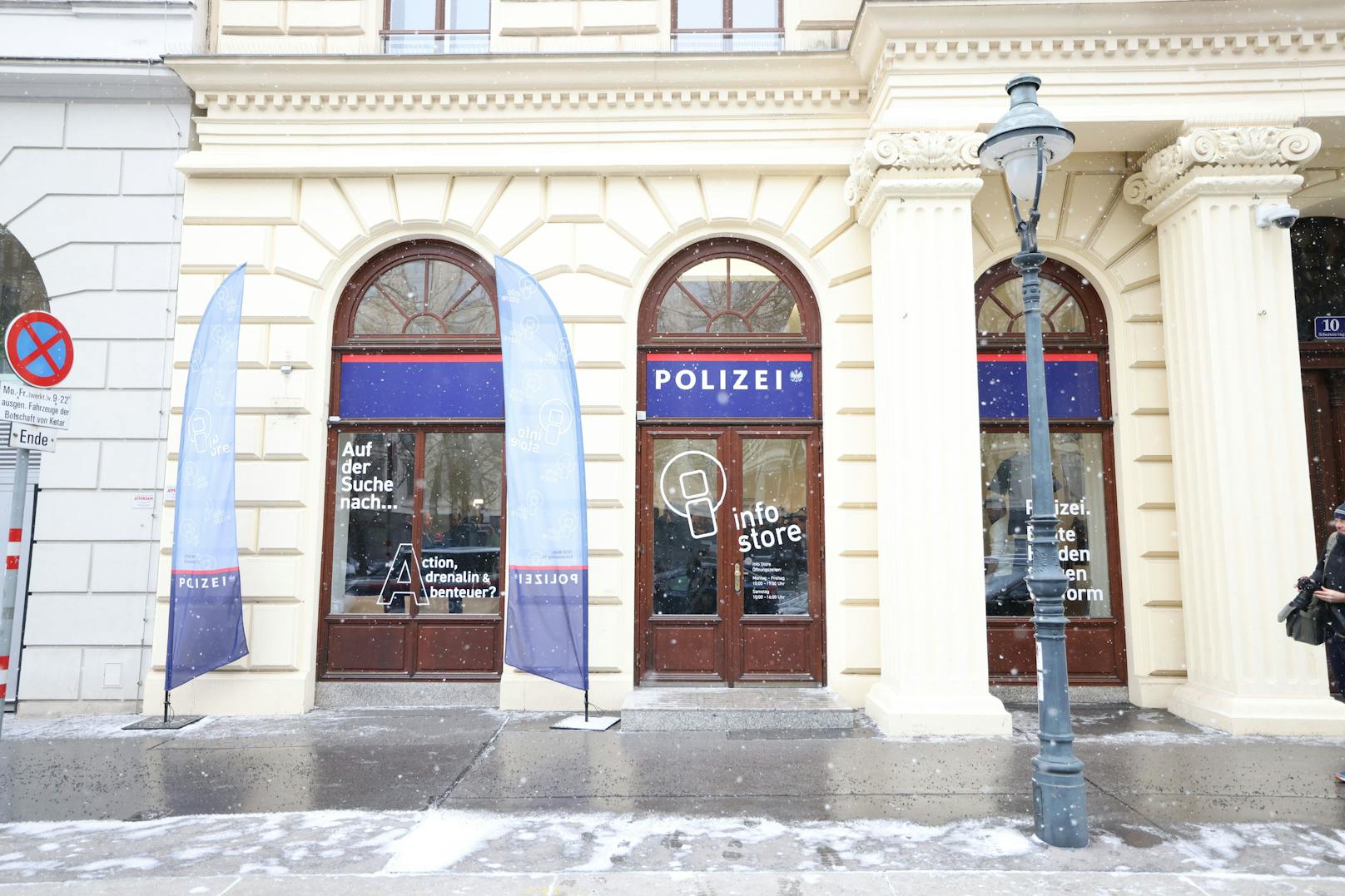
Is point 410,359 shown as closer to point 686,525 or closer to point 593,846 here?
point 686,525

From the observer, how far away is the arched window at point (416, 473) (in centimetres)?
926

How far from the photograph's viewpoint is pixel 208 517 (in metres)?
8.49

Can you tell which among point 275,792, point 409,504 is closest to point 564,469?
point 409,504

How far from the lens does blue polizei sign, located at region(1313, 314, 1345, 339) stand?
966 cm

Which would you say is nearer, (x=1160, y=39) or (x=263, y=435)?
(x=1160, y=39)

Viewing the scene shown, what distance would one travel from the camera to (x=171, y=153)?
954 centimetres

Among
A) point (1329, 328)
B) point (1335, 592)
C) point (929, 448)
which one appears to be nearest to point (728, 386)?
point (929, 448)

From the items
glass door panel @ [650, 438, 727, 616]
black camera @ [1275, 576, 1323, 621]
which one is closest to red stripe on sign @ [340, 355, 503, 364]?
glass door panel @ [650, 438, 727, 616]

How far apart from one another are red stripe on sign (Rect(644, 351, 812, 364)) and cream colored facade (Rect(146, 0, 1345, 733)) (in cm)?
40

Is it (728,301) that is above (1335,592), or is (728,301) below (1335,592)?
above

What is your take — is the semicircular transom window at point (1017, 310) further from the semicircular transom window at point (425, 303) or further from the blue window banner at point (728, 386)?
the semicircular transom window at point (425, 303)

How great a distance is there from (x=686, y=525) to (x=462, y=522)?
252 centimetres

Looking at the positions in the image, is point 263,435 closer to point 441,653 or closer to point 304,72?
point 441,653

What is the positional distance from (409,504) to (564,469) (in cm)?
232
